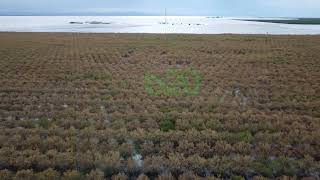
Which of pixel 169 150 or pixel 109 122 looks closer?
pixel 169 150

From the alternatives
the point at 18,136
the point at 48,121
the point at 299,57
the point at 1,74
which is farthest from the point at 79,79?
the point at 299,57

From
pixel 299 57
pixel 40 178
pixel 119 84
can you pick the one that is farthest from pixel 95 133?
pixel 299 57

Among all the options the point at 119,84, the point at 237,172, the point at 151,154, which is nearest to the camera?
the point at 237,172

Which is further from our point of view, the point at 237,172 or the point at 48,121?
the point at 48,121

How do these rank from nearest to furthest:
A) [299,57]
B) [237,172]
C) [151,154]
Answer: [237,172] → [151,154] → [299,57]

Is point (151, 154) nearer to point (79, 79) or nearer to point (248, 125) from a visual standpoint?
point (248, 125)

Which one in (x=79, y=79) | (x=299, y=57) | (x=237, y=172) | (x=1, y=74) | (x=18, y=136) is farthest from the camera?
(x=299, y=57)

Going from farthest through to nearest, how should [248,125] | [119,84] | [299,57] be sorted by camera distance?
[299,57] → [119,84] → [248,125]

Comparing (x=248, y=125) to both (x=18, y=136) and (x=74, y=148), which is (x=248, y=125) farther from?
(x=18, y=136)

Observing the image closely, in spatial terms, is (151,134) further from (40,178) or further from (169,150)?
(40,178)
